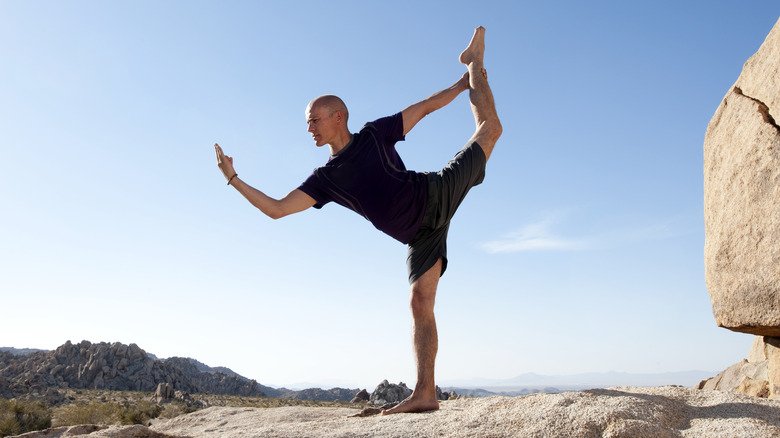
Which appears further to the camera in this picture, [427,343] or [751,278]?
[751,278]

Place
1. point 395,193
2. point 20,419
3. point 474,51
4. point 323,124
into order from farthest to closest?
point 20,419 < point 474,51 < point 323,124 < point 395,193

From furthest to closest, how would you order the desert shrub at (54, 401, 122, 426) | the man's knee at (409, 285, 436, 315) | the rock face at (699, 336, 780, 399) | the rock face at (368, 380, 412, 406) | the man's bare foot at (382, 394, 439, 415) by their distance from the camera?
the rock face at (368, 380, 412, 406) → the desert shrub at (54, 401, 122, 426) → the rock face at (699, 336, 780, 399) → the man's knee at (409, 285, 436, 315) → the man's bare foot at (382, 394, 439, 415)

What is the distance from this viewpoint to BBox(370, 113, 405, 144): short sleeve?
5.34 m

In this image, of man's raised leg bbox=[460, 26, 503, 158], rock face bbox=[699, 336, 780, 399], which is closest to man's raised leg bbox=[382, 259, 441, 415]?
man's raised leg bbox=[460, 26, 503, 158]

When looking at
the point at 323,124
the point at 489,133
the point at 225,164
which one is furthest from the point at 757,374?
the point at 225,164

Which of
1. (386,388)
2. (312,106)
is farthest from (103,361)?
(312,106)

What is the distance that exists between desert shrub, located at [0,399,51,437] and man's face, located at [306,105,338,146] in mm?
11351

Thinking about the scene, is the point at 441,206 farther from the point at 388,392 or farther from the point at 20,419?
the point at 388,392

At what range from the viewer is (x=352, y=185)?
4.98 metres

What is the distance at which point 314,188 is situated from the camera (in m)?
5.04

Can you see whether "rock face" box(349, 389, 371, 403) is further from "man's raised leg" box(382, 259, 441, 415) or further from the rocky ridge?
"man's raised leg" box(382, 259, 441, 415)

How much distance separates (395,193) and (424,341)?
3.64ft

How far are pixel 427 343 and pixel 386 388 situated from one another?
23765 millimetres

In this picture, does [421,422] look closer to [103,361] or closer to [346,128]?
[346,128]
